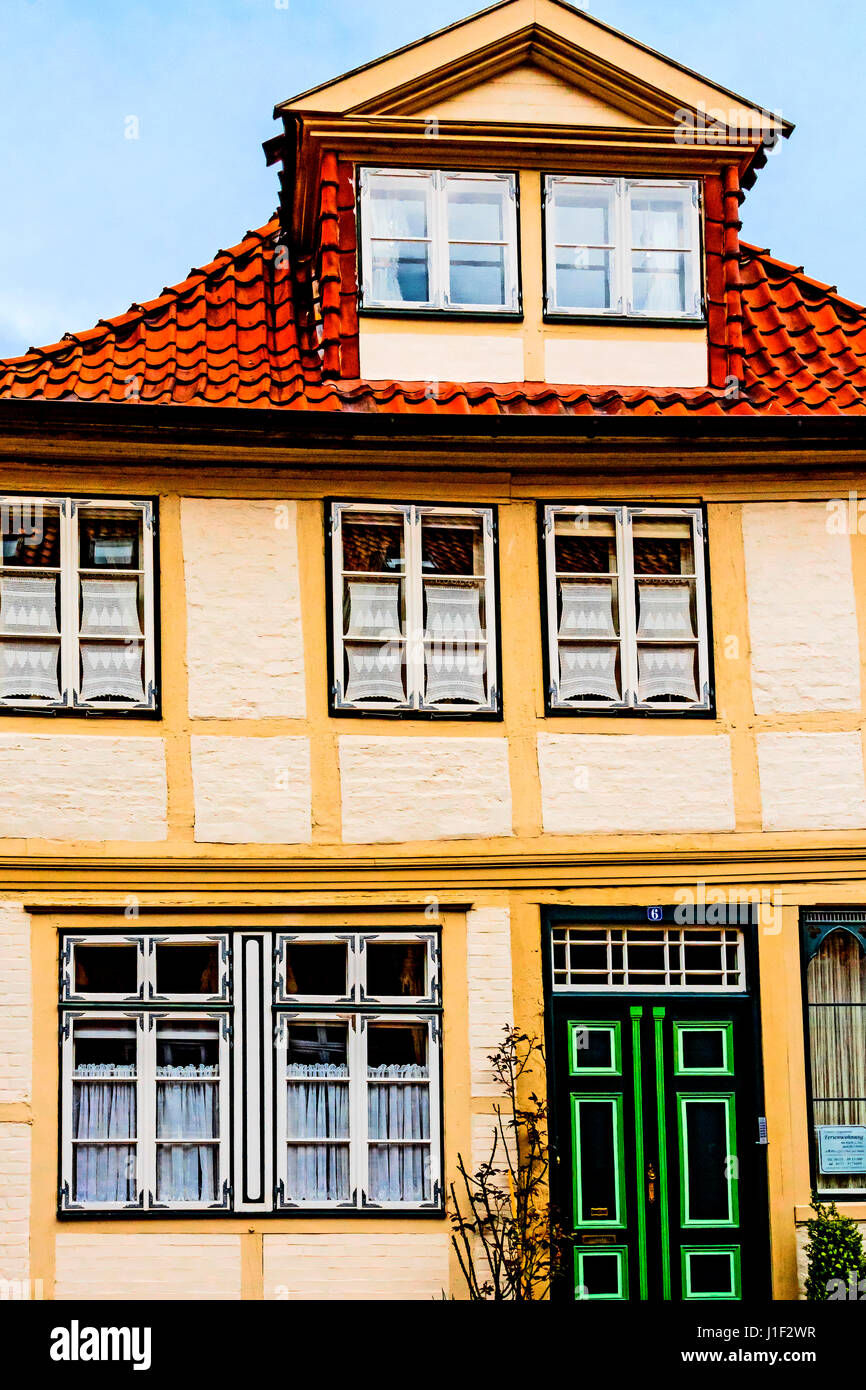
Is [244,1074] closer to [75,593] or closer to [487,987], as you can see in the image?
[487,987]

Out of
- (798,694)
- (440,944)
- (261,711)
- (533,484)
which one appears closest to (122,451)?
(261,711)

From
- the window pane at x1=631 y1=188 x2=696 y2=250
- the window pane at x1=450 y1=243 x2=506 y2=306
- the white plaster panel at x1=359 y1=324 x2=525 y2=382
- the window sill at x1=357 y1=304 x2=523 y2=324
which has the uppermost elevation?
the window pane at x1=631 y1=188 x2=696 y2=250

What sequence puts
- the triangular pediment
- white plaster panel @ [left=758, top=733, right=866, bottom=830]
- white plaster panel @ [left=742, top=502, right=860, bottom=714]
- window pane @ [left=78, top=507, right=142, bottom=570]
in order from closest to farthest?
1. window pane @ [left=78, top=507, right=142, bottom=570]
2. white plaster panel @ [left=758, top=733, right=866, bottom=830]
3. white plaster panel @ [left=742, top=502, right=860, bottom=714]
4. the triangular pediment

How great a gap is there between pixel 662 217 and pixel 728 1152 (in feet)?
22.4

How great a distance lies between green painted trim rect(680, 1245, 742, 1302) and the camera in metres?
13.2

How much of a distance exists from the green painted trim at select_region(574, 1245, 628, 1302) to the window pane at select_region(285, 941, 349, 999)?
7.99 feet

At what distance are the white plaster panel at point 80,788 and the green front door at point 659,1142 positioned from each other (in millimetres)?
3170

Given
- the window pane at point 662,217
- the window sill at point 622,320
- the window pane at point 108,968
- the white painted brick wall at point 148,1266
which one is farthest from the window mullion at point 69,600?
the window pane at point 662,217

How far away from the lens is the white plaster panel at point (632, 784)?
1335 centimetres

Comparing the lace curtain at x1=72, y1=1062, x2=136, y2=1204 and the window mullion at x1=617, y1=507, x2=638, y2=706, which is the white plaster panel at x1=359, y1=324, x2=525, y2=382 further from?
the lace curtain at x1=72, y1=1062, x2=136, y2=1204

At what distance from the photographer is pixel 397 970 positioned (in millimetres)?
13250

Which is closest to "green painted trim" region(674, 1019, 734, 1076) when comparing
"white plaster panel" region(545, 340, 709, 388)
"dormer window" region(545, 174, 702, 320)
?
"white plaster panel" region(545, 340, 709, 388)

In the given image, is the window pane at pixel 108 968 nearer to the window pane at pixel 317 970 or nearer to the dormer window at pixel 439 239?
the window pane at pixel 317 970

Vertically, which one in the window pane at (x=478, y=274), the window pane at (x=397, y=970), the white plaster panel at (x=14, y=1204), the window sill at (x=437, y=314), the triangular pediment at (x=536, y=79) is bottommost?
the white plaster panel at (x=14, y=1204)
